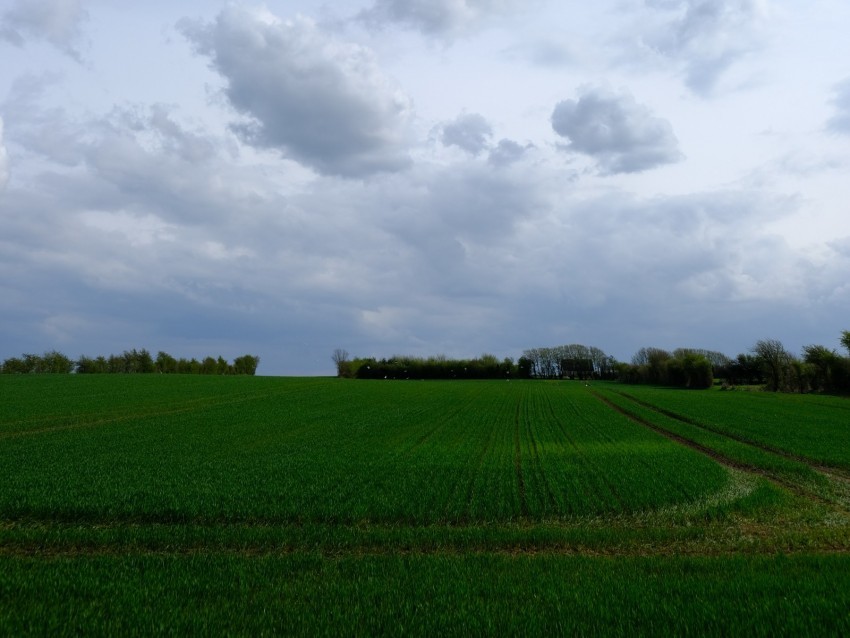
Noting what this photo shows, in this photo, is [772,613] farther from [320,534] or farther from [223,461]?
[223,461]

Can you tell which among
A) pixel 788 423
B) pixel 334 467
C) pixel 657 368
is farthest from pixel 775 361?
pixel 334 467

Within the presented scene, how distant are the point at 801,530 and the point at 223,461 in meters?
19.3

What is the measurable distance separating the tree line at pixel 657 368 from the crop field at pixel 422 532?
53.6 m

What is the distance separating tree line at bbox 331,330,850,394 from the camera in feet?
251

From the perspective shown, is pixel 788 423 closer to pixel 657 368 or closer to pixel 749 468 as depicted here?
pixel 749 468

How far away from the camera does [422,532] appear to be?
42.4 feet

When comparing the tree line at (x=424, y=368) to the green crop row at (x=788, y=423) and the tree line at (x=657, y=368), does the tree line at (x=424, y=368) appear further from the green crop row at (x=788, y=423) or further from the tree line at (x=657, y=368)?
the green crop row at (x=788, y=423)

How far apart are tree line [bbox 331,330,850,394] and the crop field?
2108 inches

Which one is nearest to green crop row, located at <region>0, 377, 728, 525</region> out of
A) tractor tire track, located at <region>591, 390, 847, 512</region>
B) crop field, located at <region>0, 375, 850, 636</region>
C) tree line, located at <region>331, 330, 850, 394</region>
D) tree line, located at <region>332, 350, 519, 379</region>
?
crop field, located at <region>0, 375, 850, 636</region>

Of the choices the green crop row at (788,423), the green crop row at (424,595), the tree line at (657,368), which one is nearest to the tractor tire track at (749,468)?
the green crop row at (788,423)

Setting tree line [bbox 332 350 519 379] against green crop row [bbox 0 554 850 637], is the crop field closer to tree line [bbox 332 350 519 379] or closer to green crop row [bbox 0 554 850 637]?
green crop row [bbox 0 554 850 637]

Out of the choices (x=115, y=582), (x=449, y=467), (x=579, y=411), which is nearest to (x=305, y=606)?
(x=115, y=582)

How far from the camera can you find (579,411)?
4784cm

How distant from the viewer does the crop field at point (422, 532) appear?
7.76 meters
